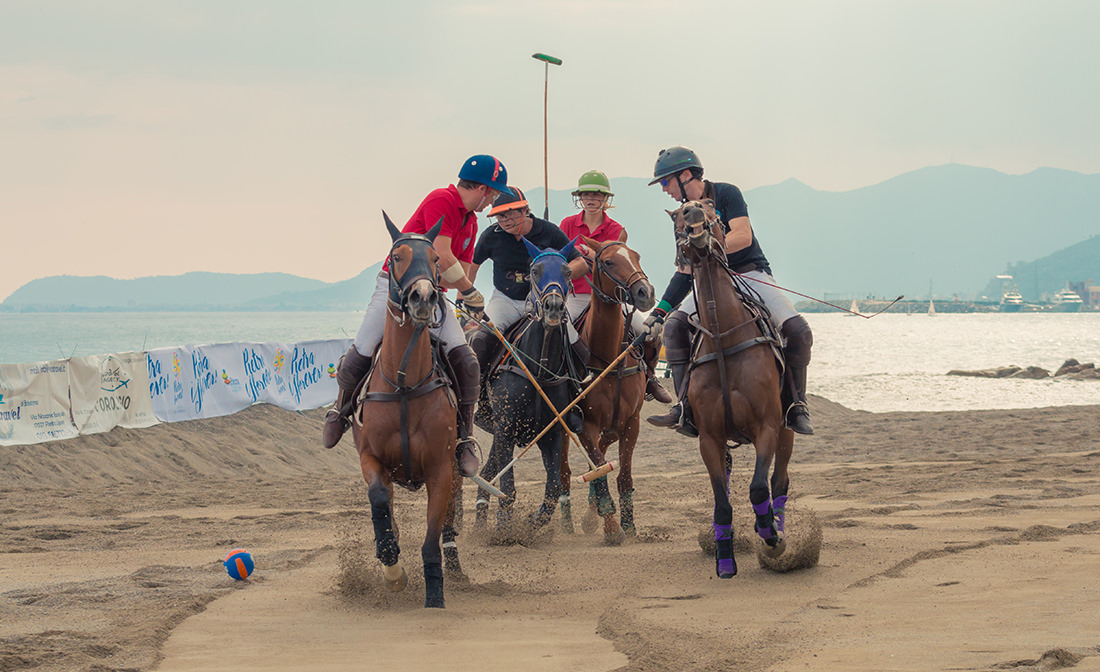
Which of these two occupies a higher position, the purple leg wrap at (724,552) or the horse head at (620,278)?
the horse head at (620,278)

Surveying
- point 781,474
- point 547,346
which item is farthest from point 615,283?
point 781,474

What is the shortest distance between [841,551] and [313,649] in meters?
4.55

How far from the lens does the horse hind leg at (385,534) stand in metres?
7.12

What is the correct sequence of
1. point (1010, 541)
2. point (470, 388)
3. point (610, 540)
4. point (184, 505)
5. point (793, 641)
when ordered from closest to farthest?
point (793, 641), point (470, 388), point (1010, 541), point (610, 540), point (184, 505)

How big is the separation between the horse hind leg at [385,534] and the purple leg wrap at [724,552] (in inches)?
94.4

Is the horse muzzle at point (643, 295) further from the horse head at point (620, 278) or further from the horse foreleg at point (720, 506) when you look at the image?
the horse foreleg at point (720, 506)

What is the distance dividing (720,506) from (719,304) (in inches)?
61.5

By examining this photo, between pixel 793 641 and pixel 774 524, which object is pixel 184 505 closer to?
pixel 774 524

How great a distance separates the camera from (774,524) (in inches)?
318

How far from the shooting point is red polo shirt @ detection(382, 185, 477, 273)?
8133 mm

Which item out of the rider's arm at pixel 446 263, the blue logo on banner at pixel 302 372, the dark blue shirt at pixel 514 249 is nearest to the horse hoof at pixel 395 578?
the rider's arm at pixel 446 263

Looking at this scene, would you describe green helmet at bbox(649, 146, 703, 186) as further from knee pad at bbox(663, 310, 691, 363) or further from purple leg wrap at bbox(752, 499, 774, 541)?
purple leg wrap at bbox(752, 499, 774, 541)

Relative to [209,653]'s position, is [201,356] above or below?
above

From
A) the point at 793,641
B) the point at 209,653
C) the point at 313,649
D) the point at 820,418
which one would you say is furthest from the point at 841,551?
the point at 820,418
